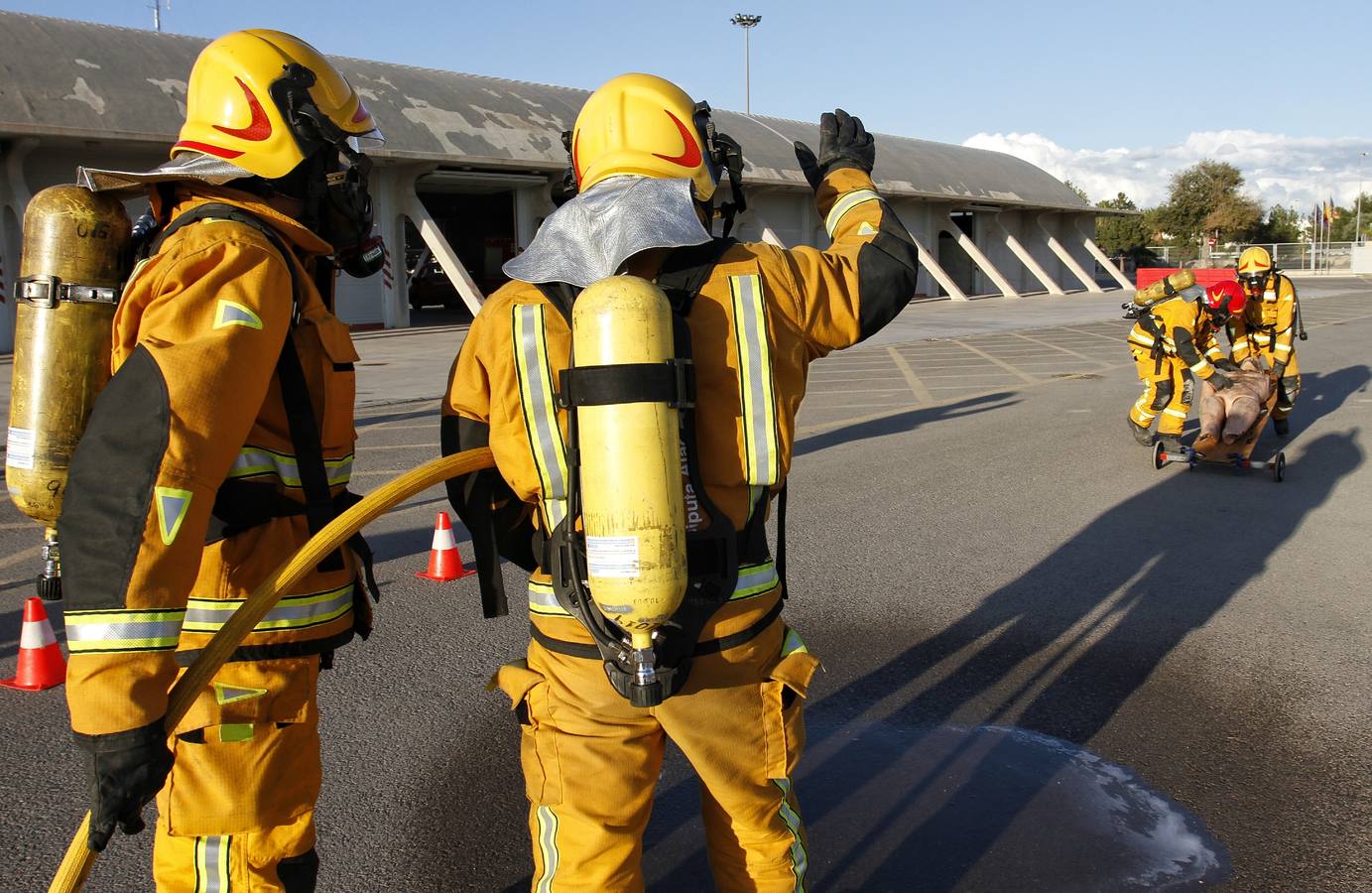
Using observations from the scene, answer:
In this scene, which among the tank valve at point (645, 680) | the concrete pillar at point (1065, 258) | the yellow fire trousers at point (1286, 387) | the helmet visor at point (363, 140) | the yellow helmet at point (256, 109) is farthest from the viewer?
the concrete pillar at point (1065, 258)

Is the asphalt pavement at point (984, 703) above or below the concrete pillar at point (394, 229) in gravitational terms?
below

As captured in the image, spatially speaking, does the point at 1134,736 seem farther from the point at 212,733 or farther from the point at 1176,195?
the point at 1176,195

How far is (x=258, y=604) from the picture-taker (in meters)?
1.90

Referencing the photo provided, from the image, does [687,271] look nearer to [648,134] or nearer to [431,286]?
[648,134]

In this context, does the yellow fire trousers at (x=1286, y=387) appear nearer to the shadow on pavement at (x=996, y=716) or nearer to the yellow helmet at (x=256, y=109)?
the shadow on pavement at (x=996, y=716)

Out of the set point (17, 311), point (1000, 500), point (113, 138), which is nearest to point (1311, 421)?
point (1000, 500)

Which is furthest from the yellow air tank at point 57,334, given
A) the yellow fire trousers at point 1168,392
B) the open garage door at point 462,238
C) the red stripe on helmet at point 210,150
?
the open garage door at point 462,238

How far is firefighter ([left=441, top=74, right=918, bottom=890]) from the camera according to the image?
1923 millimetres

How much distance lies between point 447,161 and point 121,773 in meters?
20.1

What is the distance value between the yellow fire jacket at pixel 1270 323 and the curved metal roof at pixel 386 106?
14887 mm

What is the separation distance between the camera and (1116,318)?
2500cm

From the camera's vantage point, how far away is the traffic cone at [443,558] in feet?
17.5

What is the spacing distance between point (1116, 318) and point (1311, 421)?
15.3 meters

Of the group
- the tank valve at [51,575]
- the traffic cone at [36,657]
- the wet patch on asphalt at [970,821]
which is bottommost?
the wet patch on asphalt at [970,821]
